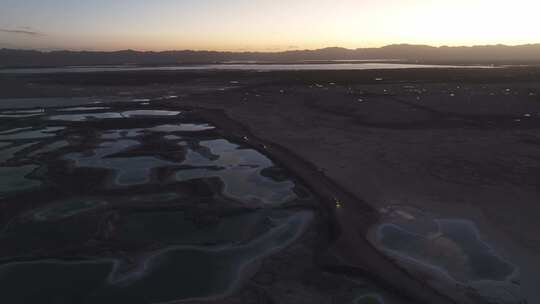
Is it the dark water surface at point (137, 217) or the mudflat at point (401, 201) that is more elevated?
the mudflat at point (401, 201)

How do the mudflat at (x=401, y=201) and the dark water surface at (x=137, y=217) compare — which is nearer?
the mudflat at (x=401, y=201)

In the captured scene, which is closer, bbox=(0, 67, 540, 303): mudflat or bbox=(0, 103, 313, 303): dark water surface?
bbox=(0, 67, 540, 303): mudflat

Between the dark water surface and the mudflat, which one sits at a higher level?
the mudflat

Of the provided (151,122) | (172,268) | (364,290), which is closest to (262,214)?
(172,268)

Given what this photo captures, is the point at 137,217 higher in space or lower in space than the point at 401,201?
lower

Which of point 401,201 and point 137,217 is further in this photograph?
point 401,201

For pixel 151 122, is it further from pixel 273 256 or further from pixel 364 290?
pixel 364 290

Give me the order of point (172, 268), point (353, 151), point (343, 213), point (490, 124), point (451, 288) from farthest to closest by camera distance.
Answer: point (490, 124) < point (353, 151) < point (343, 213) < point (172, 268) < point (451, 288)

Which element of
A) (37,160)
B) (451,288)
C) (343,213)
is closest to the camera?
(451,288)
